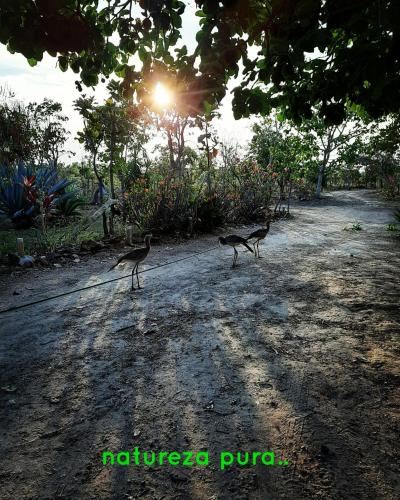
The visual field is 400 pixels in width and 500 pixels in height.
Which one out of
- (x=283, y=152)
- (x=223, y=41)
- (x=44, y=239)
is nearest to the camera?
(x=223, y=41)

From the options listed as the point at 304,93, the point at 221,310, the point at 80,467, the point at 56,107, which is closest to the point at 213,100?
the point at 304,93

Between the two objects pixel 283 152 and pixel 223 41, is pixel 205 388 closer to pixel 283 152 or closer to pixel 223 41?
pixel 223 41

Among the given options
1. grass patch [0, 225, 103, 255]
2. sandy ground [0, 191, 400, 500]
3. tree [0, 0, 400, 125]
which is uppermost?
tree [0, 0, 400, 125]

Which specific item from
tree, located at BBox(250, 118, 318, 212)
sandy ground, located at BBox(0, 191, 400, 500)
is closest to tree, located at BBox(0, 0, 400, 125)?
sandy ground, located at BBox(0, 191, 400, 500)

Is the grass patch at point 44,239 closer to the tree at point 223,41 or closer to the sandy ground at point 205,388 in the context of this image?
the sandy ground at point 205,388

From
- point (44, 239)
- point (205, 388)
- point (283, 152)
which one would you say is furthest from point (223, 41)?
point (283, 152)

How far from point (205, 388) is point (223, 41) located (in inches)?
108

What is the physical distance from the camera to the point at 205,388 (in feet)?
8.43

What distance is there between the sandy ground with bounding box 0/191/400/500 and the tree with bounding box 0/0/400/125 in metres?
2.30

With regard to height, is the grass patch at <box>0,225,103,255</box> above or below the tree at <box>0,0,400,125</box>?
below

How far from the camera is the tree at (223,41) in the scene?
236cm

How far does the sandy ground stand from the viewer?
1789 millimetres

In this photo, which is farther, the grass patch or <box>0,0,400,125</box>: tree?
the grass patch

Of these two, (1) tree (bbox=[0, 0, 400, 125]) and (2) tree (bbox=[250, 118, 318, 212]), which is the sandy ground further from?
(2) tree (bbox=[250, 118, 318, 212])
